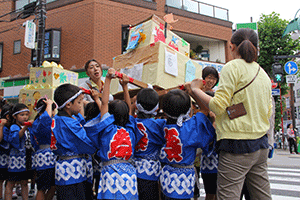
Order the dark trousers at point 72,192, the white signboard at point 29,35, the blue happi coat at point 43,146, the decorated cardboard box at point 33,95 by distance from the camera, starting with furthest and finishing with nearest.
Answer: the white signboard at point 29,35 → the decorated cardboard box at point 33,95 → the blue happi coat at point 43,146 → the dark trousers at point 72,192

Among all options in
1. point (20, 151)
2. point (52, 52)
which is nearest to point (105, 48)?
point (52, 52)

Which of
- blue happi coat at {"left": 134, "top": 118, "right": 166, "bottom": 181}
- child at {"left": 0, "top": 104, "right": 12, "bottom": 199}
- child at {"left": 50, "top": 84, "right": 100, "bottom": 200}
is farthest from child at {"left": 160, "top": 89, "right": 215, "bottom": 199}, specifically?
child at {"left": 0, "top": 104, "right": 12, "bottom": 199}

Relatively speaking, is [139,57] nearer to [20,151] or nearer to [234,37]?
[234,37]

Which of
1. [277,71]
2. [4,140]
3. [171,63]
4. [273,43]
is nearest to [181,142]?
[171,63]

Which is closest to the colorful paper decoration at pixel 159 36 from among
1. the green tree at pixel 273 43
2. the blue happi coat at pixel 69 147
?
the blue happi coat at pixel 69 147

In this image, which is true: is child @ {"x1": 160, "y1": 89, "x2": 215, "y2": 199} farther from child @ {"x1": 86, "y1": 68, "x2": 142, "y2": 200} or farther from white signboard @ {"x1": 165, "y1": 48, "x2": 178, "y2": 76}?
white signboard @ {"x1": 165, "y1": 48, "x2": 178, "y2": 76}

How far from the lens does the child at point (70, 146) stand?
2.35 meters

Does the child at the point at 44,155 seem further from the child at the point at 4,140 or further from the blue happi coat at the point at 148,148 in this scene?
the blue happi coat at the point at 148,148

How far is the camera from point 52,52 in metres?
13.1

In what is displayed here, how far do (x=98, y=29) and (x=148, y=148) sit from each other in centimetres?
1109

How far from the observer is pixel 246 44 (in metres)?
1.94

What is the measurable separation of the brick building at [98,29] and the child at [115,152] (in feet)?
34.3

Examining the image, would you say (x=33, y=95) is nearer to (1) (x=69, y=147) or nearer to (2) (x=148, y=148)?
(1) (x=69, y=147)

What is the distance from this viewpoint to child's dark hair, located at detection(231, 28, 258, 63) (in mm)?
1931
